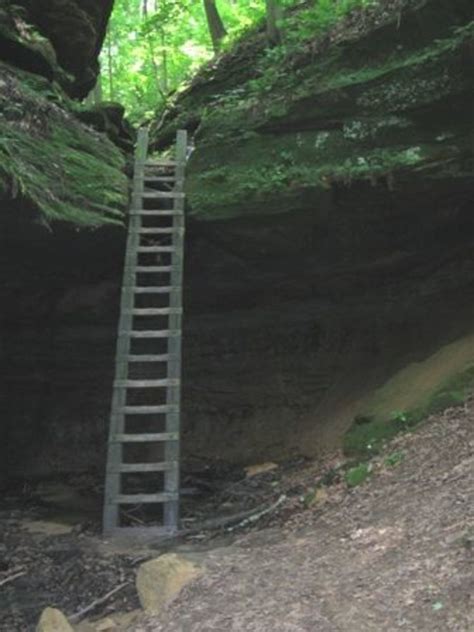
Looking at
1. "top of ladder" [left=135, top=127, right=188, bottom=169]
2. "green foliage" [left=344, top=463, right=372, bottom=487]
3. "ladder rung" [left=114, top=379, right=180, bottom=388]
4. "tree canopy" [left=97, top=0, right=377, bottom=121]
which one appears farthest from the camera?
"tree canopy" [left=97, top=0, right=377, bottom=121]

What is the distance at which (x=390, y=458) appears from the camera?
263 inches

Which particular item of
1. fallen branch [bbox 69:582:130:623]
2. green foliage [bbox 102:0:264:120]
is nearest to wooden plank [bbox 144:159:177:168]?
fallen branch [bbox 69:582:130:623]

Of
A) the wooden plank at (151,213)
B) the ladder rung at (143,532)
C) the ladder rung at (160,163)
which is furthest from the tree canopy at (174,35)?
the ladder rung at (143,532)

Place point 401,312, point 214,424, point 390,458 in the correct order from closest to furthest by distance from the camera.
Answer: point 390,458 → point 401,312 → point 214,424

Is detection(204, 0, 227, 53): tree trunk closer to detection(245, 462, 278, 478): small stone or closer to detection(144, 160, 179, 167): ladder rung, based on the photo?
detection(144, 160, 179, 167): ladder rung

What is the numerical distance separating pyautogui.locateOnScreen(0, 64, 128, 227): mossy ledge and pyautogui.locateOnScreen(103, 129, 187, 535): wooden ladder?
0.51 m

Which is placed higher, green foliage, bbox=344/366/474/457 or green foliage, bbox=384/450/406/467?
green foliage, bbox=344/366/474/457

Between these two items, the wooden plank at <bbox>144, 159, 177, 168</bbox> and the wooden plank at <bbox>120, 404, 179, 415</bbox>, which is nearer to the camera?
the wooden plank at <bbox>120, 404, 179, 415</bbox>

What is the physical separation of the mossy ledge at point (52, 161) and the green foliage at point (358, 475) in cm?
380

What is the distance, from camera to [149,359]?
302 inches

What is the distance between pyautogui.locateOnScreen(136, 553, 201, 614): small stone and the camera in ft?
15.6

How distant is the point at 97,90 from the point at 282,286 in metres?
11.0

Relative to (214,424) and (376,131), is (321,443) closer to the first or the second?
(214,424)

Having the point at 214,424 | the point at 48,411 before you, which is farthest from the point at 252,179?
the point at 48,411
